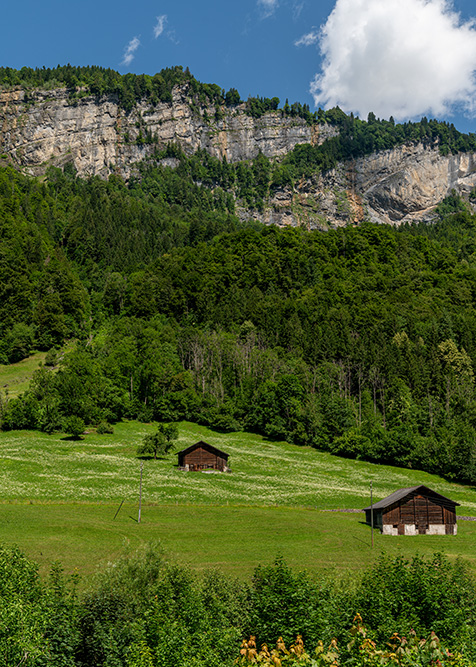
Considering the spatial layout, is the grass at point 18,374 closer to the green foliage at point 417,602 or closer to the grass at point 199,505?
the grass at point 199,505

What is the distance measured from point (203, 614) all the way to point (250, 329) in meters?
113

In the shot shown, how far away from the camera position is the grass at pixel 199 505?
1665 inches

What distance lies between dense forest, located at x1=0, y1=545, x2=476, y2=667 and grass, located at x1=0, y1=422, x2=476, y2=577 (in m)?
6.94

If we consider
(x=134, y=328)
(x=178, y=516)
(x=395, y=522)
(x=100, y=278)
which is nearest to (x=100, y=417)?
(x=134, y=328)

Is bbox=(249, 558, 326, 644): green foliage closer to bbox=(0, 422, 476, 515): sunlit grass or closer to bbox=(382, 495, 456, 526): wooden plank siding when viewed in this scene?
bbox=(382, 495, 456, 526): wooden plank siding

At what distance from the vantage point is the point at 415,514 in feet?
194

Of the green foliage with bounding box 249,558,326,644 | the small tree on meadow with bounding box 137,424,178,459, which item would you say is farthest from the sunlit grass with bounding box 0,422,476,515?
the green foliage with bounding box 249,558,326,644

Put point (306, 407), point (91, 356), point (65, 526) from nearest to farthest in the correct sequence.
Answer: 1. point (65, 526)
2. point (306, 407)
3. point (91, 356)

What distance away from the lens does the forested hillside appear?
345ft

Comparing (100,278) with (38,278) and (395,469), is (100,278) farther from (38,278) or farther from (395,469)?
(395,469)

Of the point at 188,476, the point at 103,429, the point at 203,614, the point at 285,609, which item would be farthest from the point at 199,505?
the point at 103,429

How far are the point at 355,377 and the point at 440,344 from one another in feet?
72.4

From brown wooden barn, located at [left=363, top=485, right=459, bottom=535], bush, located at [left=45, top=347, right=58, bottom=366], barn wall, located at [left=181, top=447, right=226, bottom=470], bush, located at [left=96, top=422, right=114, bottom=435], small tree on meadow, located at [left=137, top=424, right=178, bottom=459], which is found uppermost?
bush, located at [left=45, top=347, right=58, bottom=366]

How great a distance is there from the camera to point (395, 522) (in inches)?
2295
